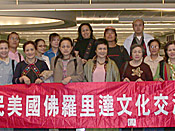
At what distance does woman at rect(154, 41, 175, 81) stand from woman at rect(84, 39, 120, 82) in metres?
0.58

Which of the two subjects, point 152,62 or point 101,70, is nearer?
point 101,70

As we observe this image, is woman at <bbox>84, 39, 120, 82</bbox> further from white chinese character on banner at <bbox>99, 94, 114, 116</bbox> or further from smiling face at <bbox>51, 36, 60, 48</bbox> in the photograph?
smiling face at <bbox>51, 36, 60, 48</bbox>

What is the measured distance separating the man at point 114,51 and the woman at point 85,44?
282 millimetres

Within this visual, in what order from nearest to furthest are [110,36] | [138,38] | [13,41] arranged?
[110,36], [13,41], [138,38]

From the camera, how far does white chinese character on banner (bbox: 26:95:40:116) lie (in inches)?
154

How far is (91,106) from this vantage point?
3875 millimetres

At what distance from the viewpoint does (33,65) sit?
402cm

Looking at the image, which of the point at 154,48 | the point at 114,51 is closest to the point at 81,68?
the point at 114,51

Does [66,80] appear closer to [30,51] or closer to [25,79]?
[25,79]

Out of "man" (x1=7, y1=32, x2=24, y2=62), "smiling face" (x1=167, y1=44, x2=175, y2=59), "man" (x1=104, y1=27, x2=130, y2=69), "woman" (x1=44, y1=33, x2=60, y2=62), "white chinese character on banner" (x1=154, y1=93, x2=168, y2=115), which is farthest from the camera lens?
"woman" (x1=44, y1=33, x2=60, y2=62)

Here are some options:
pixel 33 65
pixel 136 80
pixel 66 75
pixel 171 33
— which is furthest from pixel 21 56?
pixel 171 33

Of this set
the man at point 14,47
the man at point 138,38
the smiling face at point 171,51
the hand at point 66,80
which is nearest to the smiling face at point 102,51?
the hand at point 66,80

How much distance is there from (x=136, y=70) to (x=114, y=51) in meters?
0.87

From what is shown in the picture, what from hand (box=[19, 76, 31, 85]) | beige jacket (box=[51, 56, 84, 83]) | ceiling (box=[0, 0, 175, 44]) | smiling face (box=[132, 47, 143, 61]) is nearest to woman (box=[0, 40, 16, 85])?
hand (box=[19, 76, 31, 85])
